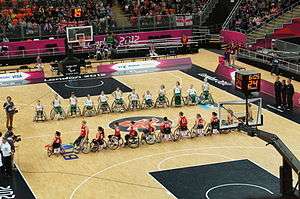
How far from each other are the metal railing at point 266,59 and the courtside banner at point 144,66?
4.31m

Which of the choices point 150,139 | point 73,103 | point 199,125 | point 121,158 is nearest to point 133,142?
point 150,139

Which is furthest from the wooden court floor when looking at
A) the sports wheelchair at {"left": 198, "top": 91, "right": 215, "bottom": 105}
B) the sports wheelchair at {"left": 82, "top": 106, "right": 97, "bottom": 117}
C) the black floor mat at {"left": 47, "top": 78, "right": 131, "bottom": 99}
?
the black floor mat at {"left": 47, "top": 78, "right": 131, "bottom": 99}

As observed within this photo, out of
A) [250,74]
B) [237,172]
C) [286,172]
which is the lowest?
[237,172]

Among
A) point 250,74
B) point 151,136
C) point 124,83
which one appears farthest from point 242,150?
point 124,83

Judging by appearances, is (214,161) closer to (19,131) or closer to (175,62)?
(19,131)

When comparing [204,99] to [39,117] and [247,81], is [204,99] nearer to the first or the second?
[39,117]

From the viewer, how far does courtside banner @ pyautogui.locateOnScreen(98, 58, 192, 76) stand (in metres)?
47.4

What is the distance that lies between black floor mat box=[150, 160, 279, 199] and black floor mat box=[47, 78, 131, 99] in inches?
594

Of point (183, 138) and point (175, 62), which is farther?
point (175, 62)

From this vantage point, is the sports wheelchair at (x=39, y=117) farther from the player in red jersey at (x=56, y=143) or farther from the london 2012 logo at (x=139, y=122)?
the player in red jersey at (x=56, y=143)

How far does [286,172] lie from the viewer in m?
20.3

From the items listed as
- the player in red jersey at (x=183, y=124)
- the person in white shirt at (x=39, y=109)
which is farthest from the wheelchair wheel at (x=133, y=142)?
the person in white shirt at (x=39, y=109)

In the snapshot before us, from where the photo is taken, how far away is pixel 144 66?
159ft

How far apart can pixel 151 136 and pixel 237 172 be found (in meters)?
5.31
